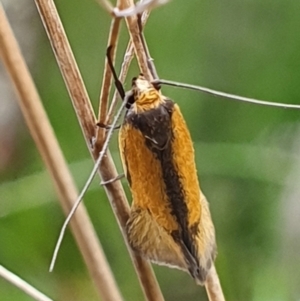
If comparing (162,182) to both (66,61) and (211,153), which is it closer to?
(66,61)

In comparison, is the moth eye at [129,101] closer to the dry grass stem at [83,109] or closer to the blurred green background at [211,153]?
the dry grass stem at [83,109]

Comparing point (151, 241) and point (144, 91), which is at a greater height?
point (144, 91)

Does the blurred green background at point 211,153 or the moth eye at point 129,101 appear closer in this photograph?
the moth eye at point 129,101

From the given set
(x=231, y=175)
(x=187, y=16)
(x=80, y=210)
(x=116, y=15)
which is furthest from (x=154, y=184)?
(x=187, y=16)

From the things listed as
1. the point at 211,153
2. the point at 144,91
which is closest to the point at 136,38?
the point at 144,91

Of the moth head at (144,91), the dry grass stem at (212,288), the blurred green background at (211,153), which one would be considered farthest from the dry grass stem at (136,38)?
Result: the blurred green background at (211,153)

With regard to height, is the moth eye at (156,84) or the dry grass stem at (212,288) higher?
the moth eye at (156,84)

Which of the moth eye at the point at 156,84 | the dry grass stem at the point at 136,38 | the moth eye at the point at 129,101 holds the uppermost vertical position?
the dry grass stem at the point at 136,38

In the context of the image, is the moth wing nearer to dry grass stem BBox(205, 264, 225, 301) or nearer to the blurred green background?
dry grass stem BBox(205, 264, 225, 301)
